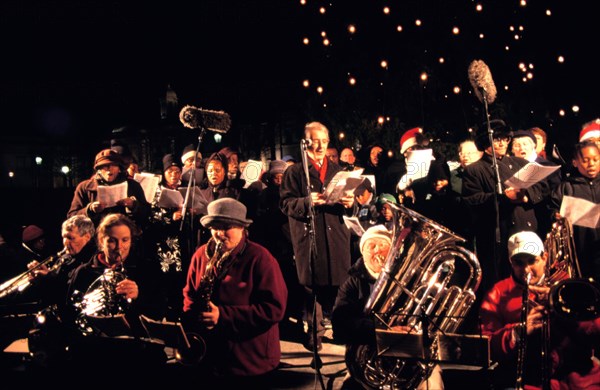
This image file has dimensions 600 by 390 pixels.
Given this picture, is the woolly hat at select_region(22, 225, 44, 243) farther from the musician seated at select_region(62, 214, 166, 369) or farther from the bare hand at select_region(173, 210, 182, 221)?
the musician seated at select_region(62, 214, 166, 369)

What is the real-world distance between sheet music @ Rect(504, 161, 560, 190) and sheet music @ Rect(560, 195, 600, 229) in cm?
31

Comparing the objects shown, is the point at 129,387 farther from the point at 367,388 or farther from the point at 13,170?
the point at 13,170

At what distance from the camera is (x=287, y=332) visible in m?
7.05

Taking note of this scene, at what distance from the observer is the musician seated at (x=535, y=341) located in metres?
3.65

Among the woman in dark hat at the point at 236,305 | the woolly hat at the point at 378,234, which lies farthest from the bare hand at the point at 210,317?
the woolly hat at the point at 378,234

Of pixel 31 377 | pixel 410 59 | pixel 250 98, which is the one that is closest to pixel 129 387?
pixel 31 377

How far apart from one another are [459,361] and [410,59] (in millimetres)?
13286

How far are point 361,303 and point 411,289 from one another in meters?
0.52

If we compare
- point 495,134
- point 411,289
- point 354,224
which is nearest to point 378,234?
point 411,289

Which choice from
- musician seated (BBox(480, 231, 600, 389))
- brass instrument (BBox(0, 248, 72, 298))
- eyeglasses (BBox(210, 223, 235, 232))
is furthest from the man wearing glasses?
brass instrument (BBox(0, 248, 72, 298))

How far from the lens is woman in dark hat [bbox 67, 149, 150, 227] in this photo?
22.0 ft

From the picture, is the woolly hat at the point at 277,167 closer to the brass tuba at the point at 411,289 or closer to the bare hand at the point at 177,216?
the bare hand at the point at 177,216

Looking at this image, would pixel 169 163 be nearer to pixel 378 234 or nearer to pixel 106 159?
pixel 106 159

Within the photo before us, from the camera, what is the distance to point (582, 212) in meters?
5.29
